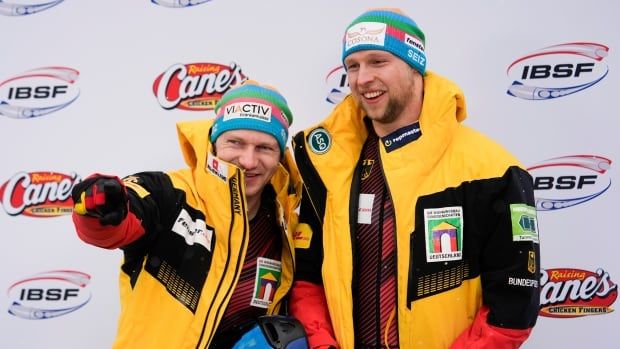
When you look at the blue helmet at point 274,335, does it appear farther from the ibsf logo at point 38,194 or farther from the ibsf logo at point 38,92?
the ibsf logo at point 38,92

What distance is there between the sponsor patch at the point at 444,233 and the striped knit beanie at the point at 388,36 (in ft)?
1.61

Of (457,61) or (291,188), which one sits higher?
(457,61)

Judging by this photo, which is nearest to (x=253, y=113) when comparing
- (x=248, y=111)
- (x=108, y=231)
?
(x=248, y=111)

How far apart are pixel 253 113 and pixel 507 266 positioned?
88 cm

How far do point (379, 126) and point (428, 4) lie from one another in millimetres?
815

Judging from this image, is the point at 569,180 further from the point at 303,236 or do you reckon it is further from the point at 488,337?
the point at 303,236

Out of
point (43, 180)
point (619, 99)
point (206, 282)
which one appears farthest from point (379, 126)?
point (43, 180)

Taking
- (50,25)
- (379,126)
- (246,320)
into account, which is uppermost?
(50,25)

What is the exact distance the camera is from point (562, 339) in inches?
97.0

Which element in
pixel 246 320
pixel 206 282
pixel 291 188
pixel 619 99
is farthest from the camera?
pixel 619 99

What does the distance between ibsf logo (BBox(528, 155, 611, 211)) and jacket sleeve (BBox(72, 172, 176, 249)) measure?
4.92ft

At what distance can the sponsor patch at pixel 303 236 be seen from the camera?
200 cm

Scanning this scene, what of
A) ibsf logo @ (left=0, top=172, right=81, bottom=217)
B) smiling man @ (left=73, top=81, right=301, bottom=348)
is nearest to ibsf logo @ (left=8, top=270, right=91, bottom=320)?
ibsf logo @ (left=0, top=172, right=81, bottom=217)

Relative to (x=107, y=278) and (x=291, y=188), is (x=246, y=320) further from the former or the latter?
(x=107, y=278)
